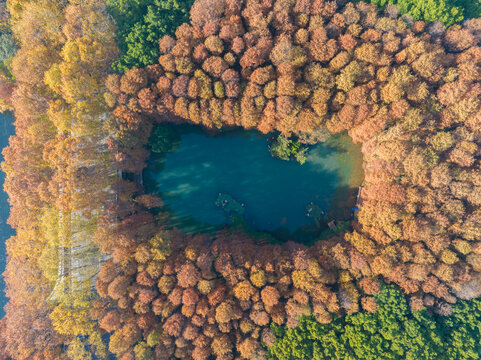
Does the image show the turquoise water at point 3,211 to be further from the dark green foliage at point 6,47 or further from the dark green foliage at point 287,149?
the dark green foliage at point 287,149

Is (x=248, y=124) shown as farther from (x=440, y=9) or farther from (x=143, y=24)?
(x=440, y=9)

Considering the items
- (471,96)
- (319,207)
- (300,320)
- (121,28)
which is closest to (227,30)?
(121,28)

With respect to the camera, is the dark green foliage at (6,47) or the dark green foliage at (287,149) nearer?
the dark green foliage at (6,47)

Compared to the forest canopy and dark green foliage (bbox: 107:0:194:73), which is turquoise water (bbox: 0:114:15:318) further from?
dark green foliage (bbox: 107:0:194:73)

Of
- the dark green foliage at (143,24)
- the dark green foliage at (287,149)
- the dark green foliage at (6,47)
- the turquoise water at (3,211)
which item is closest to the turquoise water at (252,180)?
the dark green foliage at (287,149)

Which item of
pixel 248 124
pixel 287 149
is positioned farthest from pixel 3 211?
pixel 287 149

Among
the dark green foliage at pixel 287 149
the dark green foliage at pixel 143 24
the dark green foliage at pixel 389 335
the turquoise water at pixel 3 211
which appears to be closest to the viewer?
the dark green foliage at pixel 389 335

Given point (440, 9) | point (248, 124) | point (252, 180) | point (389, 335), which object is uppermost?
point (440, 9)

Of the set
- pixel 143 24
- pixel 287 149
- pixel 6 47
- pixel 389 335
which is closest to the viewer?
pixel 389 335

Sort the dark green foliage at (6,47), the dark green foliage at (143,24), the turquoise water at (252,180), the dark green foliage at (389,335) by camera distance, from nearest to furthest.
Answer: the dark green foliage at (389,335)
the dark green foliage at (143,24)
the dark green foliage at (6,47)
the turquoise water at (252,180)
